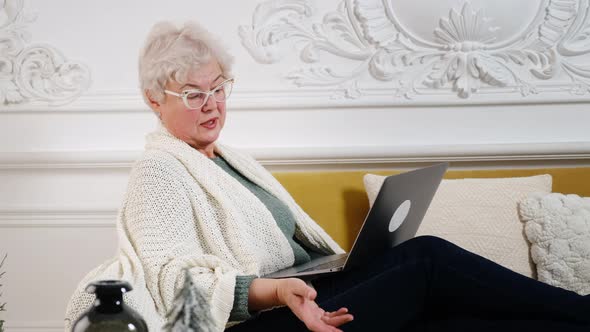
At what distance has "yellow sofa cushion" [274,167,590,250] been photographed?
8.71 feet

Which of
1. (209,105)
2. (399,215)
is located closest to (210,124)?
(209,105)

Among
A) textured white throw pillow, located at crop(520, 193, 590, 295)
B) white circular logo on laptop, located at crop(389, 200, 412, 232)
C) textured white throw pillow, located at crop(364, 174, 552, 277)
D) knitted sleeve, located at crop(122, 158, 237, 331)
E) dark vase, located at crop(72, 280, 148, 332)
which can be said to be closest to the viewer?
dark vase, located at crop(72, 280, 148, 332)

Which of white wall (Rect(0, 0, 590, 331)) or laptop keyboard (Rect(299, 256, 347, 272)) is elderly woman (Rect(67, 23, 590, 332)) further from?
white wall (Rect(0, 0, 590, 331))

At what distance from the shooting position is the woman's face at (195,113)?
81.5 inches

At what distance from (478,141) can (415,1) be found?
0.54 meters

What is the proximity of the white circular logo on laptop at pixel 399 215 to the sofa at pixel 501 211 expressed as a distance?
57 cm

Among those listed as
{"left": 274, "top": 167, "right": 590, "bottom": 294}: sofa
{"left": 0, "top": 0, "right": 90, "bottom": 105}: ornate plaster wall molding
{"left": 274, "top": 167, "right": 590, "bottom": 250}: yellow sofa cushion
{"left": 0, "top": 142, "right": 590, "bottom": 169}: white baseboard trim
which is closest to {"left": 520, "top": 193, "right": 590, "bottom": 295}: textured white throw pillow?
{"left": 274, "top": 167, "right": 590, "bottom": 294}: sofa

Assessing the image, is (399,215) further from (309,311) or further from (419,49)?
(419,49)

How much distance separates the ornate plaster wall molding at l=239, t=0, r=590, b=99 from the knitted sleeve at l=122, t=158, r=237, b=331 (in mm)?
1078

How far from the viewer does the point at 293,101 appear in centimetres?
287

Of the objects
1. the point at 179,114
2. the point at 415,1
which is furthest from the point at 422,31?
the point at 179,114

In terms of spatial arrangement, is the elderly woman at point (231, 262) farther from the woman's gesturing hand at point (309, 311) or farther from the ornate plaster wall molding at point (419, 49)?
the ornate plaster wall molding at point (419, 49)

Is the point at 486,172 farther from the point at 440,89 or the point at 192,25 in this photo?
the point at 192,25

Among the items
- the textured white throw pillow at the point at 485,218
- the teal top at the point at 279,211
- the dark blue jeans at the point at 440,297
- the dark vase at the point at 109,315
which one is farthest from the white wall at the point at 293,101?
the dark vase at the point at 109,315
